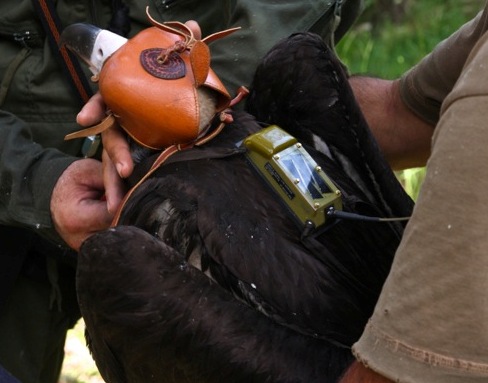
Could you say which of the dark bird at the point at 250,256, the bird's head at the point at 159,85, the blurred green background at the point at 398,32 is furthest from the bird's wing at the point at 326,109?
the blurred green background at the point at 398,32

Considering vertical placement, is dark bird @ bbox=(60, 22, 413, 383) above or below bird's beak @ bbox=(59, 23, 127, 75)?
below

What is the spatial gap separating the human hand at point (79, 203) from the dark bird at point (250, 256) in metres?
0.21

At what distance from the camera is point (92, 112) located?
2385 mm

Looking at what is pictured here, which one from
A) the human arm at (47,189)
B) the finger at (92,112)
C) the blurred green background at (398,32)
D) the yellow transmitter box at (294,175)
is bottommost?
the blurred green background at (398,32)

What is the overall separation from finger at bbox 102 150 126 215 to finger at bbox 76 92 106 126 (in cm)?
11

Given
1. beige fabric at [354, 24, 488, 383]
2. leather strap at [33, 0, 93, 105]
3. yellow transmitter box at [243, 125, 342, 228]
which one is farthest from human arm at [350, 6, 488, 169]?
beige fabric at [354, 24, 488, 383]

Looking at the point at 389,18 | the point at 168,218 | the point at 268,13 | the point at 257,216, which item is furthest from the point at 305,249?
the point at 389,18

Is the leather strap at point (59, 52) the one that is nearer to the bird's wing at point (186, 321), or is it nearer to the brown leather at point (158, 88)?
the brown leather at point (158, 88)

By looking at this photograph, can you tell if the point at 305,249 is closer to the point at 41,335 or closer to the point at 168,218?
the point at 168,218

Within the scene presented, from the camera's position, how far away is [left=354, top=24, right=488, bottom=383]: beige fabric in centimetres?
162

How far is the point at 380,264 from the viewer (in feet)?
7.62

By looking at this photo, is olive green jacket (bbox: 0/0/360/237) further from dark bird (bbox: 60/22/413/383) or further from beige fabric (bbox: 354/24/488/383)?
beige fabric (bbox: 354/24/488/383)

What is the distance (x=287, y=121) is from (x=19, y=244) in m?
0.93

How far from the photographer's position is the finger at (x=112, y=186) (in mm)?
2428
